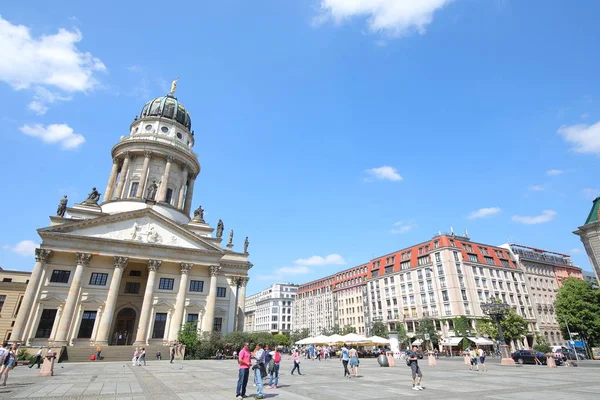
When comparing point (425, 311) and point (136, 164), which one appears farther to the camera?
point (425, 311)

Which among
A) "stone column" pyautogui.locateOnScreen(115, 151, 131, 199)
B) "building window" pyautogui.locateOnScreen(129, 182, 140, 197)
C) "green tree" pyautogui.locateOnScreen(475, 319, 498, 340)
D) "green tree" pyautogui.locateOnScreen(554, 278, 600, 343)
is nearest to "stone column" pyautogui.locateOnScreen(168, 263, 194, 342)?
"building window" pyautogui.locateOnScreen(129, 182, 140, 197)

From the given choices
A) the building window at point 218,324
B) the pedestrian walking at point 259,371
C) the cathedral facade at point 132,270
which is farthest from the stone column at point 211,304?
the pedestrian walking at point 259,371

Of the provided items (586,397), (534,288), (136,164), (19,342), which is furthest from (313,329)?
(586,397)

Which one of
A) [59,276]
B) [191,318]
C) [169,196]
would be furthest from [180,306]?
[169,196]

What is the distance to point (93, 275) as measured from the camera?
1411 inches

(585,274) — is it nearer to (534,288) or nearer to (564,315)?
(534,288)

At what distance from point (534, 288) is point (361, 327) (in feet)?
129

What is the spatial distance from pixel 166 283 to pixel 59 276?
35.7 feet

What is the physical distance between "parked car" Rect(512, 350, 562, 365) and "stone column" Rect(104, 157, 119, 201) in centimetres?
5415

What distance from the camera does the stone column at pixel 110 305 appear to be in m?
32.4

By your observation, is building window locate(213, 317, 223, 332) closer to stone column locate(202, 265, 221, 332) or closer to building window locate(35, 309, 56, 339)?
stone column locate(202, 265, 221, 332)

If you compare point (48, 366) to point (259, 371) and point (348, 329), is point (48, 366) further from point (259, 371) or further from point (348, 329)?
point (348, 329)

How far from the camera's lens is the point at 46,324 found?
32.9 meters

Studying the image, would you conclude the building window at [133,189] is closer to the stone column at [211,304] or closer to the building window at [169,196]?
the building window at [169,196]
